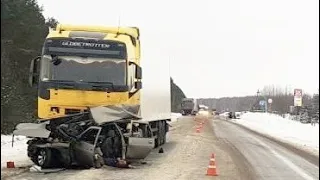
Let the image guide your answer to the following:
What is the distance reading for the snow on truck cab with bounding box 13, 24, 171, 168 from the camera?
14195 millimetres

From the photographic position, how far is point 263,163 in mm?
17641

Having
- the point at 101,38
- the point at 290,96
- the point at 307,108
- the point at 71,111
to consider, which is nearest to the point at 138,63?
the point at 101,38

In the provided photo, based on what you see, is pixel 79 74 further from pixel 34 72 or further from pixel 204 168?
pixel 204 168

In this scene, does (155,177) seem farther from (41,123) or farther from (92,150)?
(41,123)

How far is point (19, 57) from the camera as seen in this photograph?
38656 mm

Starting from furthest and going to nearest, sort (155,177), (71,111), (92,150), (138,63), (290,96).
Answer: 1. (290,96)
2. (138,63)
3. (71,111)
4. (92,150)
5. (155,177)

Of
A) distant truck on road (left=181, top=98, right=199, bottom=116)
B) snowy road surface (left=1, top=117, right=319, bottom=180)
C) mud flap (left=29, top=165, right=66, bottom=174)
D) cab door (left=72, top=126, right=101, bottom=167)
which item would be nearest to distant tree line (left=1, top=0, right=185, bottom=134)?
snowy road surface (left=1, top=117, right=319, bottom=180)

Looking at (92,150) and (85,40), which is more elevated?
A: (85,40)

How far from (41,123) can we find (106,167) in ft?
6.32

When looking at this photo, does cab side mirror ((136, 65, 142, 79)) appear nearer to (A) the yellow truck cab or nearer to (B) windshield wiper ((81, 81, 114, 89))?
(A) the yellow truck cab

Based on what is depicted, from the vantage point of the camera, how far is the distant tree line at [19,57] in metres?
30.1

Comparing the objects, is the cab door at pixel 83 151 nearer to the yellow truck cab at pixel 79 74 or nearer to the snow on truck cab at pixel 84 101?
the snow on truck cab at pixel 84 101

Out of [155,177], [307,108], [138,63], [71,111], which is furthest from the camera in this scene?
[307,108]

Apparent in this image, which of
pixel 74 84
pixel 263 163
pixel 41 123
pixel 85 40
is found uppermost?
pixel 85 40
